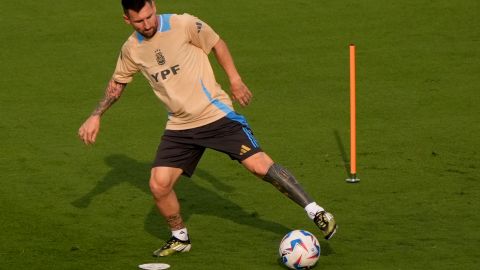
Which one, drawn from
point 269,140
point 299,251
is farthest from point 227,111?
point 269,140

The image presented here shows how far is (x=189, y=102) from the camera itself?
11203 mm

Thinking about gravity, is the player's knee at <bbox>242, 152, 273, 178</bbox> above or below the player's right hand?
below

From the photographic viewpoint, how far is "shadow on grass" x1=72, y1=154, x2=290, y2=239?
1286 cm

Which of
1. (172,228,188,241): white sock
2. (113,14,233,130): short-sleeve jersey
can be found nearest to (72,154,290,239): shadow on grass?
(172,228,188,241): white sock

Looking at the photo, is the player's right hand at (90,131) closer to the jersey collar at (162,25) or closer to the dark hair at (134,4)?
the jersey collar at (162,25)

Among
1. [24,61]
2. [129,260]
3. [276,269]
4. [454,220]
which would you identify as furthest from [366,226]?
[24,61]

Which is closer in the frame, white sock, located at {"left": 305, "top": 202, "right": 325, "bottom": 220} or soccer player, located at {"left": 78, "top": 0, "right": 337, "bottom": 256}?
white sock, located at {"left": 305, "top": 202, "right": 325, "bottom": 220}

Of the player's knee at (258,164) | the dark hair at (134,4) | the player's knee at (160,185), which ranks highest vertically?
the dark hair at (134,4)

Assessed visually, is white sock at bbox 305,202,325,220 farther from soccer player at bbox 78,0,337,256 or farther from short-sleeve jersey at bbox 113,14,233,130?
short-sleeve jersey at bbox 113,14,233,130

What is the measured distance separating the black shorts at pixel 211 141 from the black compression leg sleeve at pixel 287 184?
0.27m

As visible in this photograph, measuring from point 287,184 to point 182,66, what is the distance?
155 cm

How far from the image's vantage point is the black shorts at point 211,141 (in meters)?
11.3

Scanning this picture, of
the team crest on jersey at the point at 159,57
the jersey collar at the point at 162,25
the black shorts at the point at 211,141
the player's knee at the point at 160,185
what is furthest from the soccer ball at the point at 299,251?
the jersey collar at the point at 162,25

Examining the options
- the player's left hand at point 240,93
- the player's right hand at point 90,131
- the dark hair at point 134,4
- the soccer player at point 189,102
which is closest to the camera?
the dark hair at point 134,4
